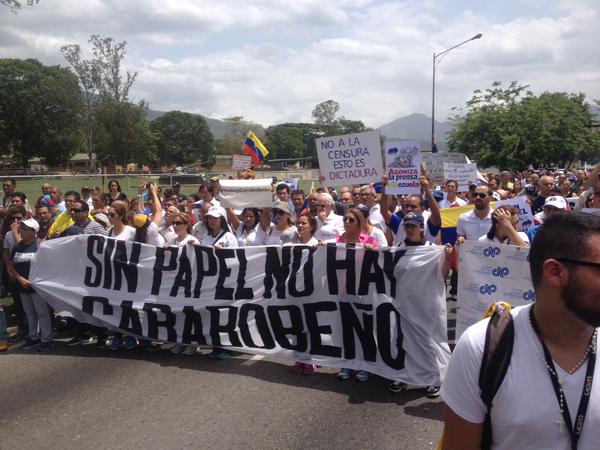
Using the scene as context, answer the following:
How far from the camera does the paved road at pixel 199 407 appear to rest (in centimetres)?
400

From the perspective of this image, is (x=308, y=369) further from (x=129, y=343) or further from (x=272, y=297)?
(x=129, y=343)

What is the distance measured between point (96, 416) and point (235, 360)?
1.68m

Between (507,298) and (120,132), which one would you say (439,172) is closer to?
(507,298)

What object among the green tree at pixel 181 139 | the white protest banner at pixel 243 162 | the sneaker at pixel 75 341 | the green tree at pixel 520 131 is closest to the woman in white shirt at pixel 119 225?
the sneaker at pixel 75 341

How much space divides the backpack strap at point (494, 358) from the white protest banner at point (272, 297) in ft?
10.6

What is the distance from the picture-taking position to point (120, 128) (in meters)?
47.8

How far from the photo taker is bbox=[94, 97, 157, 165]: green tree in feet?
156

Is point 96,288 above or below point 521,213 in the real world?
below

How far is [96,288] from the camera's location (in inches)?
253

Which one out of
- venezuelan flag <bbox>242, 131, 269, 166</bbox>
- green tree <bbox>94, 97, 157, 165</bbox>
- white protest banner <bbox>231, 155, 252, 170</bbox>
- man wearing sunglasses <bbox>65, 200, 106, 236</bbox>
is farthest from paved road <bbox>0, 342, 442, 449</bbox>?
green tree <bbox>94, 97, 157, 165</bbox>

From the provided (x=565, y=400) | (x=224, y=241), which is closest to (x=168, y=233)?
(x=224, y=241)

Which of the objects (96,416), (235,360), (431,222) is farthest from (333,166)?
(96,416)

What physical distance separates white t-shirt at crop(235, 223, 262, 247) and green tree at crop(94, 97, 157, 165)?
4379cm

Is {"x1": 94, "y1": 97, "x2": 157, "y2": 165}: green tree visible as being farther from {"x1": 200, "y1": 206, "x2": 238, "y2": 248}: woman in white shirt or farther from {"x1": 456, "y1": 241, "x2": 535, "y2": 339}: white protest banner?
{"x1": 456, "y1": 241, "x2": 535, "y2": 339}: white protest banner
